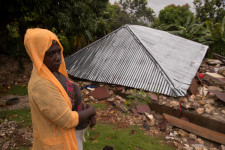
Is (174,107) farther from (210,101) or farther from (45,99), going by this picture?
(45,99)

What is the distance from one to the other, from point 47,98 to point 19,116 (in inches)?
172

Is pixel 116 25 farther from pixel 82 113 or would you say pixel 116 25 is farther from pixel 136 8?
pixel 82 113

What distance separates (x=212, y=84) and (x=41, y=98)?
6855 millimetres

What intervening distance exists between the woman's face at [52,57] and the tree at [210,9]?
20.2 meters

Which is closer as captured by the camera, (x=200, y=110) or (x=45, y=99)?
(x=45, y=99)

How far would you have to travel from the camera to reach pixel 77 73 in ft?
23.1

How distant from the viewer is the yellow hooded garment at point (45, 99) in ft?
3.92

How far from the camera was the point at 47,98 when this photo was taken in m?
1.19

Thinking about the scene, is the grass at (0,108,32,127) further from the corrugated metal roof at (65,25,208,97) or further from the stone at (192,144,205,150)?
the stone at (192,144,205,150)

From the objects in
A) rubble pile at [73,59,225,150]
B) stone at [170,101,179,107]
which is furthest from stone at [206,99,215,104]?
stone at [170,101,179,107]

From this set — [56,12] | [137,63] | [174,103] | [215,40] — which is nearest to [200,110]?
[174,103]

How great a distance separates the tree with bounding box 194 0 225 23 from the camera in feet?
57.6

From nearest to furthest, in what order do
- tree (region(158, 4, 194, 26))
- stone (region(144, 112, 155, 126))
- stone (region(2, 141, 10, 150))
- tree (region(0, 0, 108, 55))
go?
1. stone (region(2, 141, 10, 150))
2. stone (region(144, 112, 155, 126))
3. tree (region(0, 0, 108, 55))
4. tree (region(158, 4, 194, 26))

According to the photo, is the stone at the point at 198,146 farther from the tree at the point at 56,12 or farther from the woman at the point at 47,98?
the tree at the point at 56,12
